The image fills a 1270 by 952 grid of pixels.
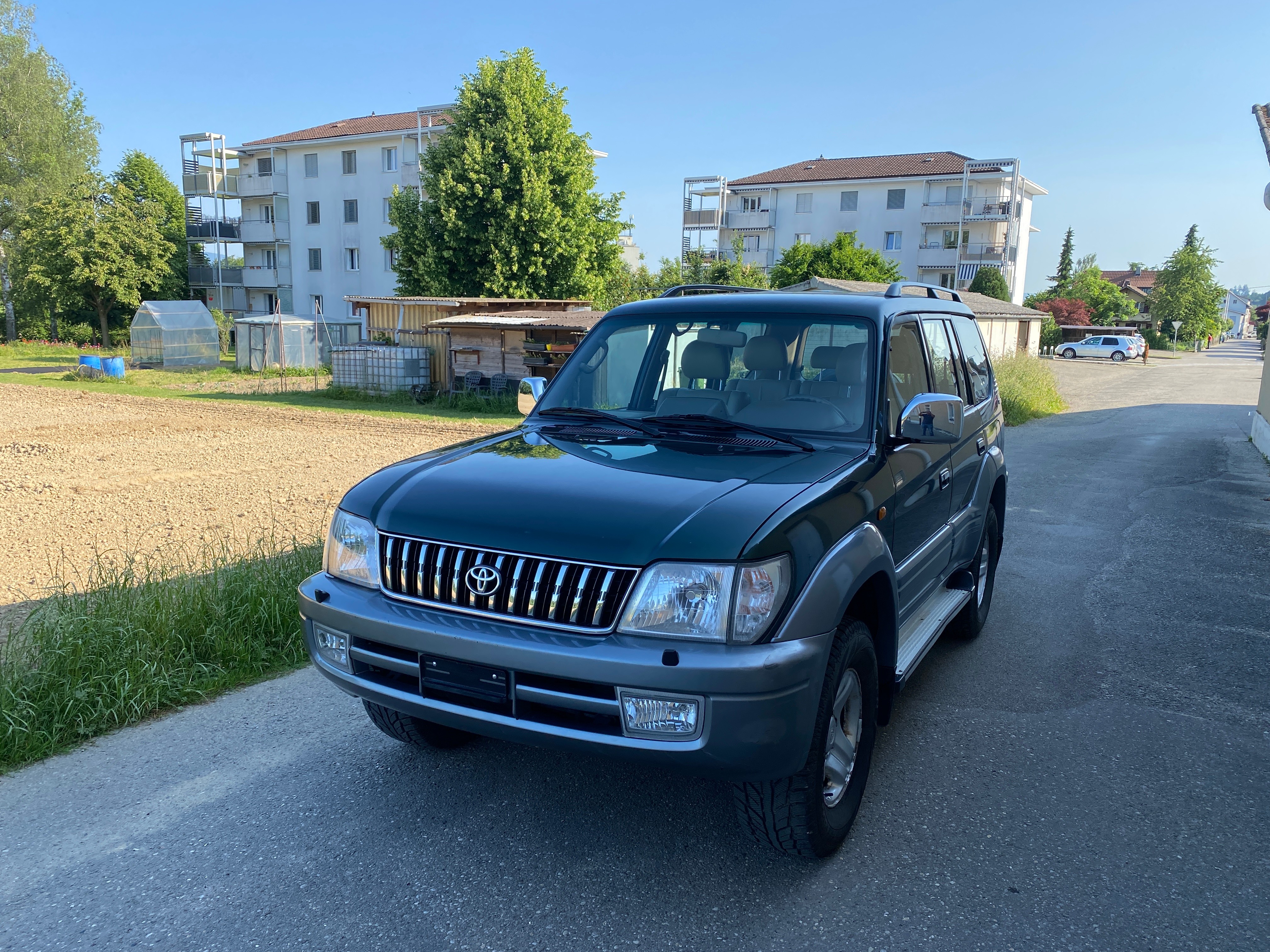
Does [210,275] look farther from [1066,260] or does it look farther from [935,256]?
[1066,260]

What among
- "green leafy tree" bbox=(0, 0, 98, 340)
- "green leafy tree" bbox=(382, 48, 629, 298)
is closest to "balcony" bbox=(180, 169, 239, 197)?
"green leafy tree" bbox=(0, 0, 98, 340)

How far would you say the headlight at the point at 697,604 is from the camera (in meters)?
2.62

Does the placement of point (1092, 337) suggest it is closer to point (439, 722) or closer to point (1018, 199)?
point (1018, 199)

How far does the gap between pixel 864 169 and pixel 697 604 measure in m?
59.6

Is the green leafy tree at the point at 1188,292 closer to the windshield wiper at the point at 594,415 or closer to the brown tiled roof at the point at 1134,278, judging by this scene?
the brown tiled roof at the point at 1134,278

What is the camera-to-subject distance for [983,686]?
4824 millimetres

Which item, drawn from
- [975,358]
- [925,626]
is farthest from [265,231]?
[925,626]

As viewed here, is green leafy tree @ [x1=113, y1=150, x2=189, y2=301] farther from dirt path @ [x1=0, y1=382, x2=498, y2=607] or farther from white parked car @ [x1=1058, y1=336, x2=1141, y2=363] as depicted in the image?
white parked car @ [x1=1058, y1=336, x2=1141, y2=363]

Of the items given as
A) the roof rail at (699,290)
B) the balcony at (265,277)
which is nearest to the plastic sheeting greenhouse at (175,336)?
the balcony at (265,277)

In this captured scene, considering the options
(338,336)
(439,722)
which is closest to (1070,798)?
(439,722)

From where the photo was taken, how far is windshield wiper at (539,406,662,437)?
377 centimetres

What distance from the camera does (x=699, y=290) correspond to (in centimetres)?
524

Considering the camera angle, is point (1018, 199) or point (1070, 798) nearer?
point (1070, 798)

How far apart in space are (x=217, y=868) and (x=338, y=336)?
3811 cm
